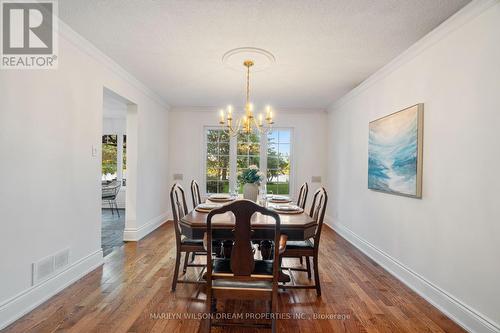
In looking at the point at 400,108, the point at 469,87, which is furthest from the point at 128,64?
the point at 469,87

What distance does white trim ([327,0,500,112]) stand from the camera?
207 cm

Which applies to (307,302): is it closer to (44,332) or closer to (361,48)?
(44,332)

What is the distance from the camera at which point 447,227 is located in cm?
238

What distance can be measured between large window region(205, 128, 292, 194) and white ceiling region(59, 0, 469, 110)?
2150 mm

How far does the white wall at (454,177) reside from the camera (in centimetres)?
196

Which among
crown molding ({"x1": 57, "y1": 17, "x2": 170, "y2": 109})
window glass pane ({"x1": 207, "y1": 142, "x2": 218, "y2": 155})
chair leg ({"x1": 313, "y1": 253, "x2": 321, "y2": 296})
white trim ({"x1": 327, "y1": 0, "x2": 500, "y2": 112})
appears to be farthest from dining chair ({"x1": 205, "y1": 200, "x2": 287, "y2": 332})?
window glass pane ({"x1": 207, "y1": 142, "x2": 218, "y2": 155})

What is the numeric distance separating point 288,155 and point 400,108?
3.15 metres

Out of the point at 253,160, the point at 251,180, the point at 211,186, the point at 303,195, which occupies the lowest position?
the point at 211,186

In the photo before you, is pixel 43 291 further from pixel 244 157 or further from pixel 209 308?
pixel 244 157

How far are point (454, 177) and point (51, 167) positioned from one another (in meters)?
3.52

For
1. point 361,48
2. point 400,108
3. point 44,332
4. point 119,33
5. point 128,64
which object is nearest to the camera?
point 44,332

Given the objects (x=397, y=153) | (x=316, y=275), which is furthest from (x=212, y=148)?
(x=316, y=275)

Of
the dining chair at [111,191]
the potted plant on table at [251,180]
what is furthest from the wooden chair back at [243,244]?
the dining chair at [111,191]

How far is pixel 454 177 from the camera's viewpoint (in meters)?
2.30
